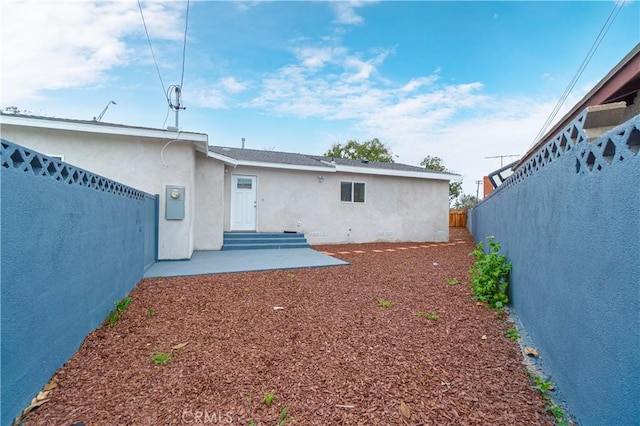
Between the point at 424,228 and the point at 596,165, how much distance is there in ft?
40.8

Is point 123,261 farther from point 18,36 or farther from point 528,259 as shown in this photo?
point 528,259

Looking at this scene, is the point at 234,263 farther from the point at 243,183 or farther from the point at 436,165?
the point at 436,165

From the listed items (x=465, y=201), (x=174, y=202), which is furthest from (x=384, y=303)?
(x=465, y=201)

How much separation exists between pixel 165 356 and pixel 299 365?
51.3 inches

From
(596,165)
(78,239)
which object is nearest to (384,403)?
(596,165)

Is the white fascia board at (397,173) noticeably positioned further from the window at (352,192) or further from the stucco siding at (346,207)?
the window at (352,192)

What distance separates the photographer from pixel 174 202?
25.5 ft

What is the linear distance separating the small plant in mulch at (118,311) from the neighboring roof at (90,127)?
15.2 feet

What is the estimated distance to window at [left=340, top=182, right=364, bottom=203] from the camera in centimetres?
1263

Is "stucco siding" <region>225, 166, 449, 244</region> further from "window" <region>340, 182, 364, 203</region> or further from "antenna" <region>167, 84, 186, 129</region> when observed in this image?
"antenna" <region>167, 84, 186, 129</region>

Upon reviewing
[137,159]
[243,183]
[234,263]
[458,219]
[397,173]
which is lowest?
[234,263]

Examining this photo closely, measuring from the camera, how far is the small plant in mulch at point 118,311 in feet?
12.1

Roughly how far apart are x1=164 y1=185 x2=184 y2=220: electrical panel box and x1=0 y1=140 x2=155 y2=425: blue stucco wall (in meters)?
4.02

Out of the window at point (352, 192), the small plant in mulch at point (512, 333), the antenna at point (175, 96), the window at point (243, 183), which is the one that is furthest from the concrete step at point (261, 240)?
the small plant in mulch at point (512, 333)
